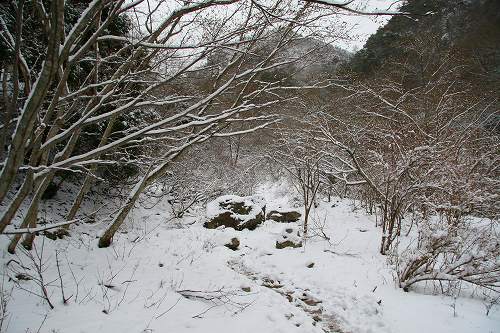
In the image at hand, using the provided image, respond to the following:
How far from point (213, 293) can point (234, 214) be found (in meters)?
5.80

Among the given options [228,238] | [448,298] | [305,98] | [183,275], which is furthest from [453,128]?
[183,275]

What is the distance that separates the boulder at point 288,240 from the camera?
8461 mm

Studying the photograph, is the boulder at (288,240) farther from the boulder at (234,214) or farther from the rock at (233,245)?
the boulder at (234,214)

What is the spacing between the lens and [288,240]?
856 centimetres

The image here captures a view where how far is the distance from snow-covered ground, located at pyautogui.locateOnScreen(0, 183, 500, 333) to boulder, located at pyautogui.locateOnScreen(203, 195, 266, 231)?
239 cm

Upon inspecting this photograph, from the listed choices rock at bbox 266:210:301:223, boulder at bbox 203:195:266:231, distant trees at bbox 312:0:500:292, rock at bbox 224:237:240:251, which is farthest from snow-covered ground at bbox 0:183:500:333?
rock at bbox 266:210:301:223

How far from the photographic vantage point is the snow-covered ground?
3.71m

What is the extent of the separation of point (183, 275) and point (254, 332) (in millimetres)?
1930

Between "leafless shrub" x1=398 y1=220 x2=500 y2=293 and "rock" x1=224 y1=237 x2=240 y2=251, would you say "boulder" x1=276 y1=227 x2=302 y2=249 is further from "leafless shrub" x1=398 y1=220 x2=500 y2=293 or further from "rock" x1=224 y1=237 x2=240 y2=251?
"leafless shrub" x1=398 y1=220 x2=500 y2=293

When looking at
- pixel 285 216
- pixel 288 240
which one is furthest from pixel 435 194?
pixel 285 216

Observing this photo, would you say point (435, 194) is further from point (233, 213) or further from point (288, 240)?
point (233, 213)

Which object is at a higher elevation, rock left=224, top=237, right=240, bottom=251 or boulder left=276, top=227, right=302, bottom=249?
boulder left=276, top=227, right=302, bottom=249

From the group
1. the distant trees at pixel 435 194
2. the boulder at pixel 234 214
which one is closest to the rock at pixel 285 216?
the boulder at pixel 234 214

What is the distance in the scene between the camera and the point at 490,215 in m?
7.84
